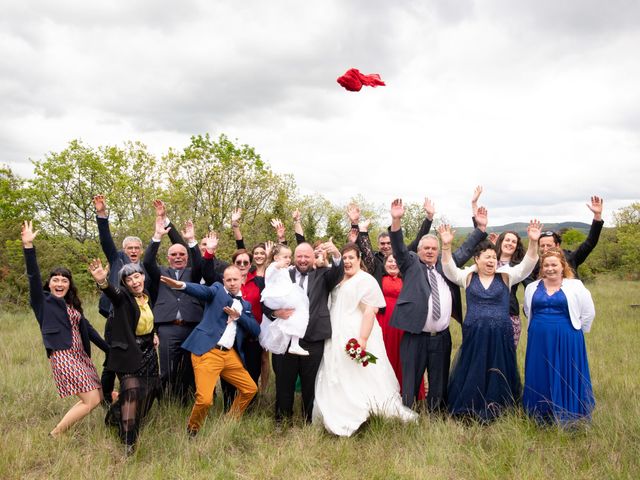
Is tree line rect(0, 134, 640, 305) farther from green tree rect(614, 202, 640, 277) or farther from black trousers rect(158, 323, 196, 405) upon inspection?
black trousers rect(158, 323, 196, 405)

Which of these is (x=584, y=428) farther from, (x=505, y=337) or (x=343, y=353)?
(x=343, y=353)

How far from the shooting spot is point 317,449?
16.8 feet

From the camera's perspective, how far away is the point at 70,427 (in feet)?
17.8

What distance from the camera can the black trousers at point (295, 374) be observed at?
5.86m

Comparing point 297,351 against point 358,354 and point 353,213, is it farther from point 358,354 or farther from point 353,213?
point 353,213

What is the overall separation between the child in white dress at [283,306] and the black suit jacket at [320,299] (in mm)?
76

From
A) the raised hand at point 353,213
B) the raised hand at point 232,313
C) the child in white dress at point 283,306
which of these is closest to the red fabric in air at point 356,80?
the raised hand at point 353,213

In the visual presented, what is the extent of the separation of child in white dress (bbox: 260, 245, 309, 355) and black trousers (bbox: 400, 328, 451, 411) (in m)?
1.23

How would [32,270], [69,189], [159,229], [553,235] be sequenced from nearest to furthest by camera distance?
[32,270] < [159,229] < [553,235] < [69,189]

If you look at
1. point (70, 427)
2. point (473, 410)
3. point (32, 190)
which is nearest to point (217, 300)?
point (70, 427)

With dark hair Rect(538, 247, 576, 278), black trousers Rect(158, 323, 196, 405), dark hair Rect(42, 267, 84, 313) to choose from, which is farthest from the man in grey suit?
dark hair Rect(42, 267, 84, 313)

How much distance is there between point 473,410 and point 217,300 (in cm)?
316

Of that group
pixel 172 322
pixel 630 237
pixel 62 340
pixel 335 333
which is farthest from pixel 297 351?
pixel 630 237

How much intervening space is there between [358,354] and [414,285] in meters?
1.08
